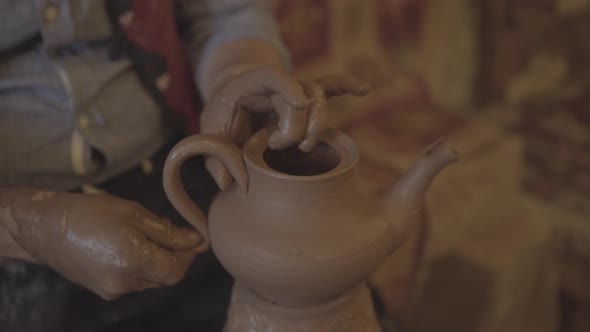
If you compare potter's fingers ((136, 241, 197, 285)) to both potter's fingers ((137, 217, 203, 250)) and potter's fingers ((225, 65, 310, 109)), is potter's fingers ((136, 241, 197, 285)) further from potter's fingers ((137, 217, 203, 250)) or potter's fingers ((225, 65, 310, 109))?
potter's fingers ((225, 65, 310, 109))

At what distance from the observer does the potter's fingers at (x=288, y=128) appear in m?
0.73

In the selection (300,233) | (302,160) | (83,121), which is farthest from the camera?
(83,121)

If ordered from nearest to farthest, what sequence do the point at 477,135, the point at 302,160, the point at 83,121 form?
the point at 302,160, the point at 83,121, the point at 477,135

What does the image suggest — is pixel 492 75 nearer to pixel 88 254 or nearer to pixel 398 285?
pixel 398 285

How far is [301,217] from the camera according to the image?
73 cm

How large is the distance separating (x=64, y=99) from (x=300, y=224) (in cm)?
44

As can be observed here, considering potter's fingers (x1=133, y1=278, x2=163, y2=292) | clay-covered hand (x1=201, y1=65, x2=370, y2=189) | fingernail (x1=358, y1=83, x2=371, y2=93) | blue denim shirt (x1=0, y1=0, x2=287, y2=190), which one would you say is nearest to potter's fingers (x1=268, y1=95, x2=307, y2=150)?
clay-covered hand (x1=201, y1=65, x2=370, y2=189)

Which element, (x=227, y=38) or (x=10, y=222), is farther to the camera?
(x=227, y=38)

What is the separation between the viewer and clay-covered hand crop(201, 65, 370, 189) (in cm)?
74

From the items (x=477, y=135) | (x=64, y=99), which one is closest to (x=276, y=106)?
(x=64, y=99)

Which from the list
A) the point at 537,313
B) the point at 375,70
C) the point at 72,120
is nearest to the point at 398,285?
the point at 537,313

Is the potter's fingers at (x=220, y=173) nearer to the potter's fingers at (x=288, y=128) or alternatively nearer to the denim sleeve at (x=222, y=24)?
the potter's fingers at (x=288, y=128)

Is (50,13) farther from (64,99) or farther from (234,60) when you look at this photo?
(234,60)

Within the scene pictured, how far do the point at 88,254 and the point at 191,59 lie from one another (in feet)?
1.63
